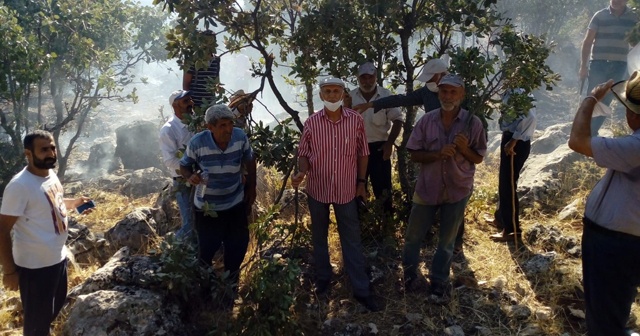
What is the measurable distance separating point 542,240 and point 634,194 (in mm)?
2432

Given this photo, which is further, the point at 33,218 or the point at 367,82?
the point at 367,82

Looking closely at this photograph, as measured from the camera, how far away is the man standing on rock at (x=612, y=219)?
7.66ft

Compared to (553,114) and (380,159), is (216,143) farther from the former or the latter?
(553,114)

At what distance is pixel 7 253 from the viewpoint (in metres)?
2.99

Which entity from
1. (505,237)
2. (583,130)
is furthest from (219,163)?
(505,237)

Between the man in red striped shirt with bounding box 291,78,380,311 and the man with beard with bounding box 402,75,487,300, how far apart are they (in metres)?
0.46

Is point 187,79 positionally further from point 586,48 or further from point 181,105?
point 586,48

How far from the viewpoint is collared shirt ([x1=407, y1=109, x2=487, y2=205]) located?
3.46 m

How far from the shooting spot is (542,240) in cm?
466

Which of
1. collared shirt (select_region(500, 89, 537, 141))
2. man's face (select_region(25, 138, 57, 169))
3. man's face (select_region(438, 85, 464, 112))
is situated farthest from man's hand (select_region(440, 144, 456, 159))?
man's face (select_region(25, 138, 57, 169))

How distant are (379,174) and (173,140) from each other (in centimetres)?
205

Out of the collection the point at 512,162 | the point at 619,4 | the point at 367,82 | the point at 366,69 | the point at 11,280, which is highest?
the point at 619,4

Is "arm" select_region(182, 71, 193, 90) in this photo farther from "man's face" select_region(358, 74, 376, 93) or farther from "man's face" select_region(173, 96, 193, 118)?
"man's face" select_region(358, 74, 376, 93)

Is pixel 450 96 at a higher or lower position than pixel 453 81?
lower
